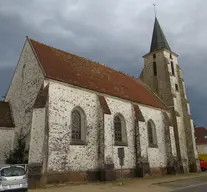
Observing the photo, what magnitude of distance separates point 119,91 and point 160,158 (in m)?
7.91

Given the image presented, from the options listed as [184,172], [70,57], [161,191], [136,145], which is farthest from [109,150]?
[184,172]

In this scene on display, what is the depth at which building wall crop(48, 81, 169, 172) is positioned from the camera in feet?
48.3

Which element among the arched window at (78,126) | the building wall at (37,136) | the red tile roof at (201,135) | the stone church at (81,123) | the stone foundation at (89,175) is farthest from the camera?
the red tile roof at (201,135)

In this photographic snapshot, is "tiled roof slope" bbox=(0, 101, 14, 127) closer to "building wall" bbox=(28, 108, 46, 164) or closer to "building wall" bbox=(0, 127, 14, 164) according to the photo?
"building wall" bbox=(0, 127, 14, 164)

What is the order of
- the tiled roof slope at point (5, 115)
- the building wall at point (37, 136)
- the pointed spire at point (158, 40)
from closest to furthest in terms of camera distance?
1. the building wall at point (37, 136)
2. the tiled roof slope at point (5, 115)
3. the pointed spire at point (158, 40)

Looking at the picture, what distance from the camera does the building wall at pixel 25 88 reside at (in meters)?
16.5

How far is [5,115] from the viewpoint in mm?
18406

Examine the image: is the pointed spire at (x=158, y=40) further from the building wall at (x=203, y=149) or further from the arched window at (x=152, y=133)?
the building wall at (x=203, y=149)

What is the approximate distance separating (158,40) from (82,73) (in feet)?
56.7

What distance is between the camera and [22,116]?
56.5 feet

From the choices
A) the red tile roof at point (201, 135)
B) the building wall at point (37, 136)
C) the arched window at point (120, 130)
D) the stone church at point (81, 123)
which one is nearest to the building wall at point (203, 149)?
the red tile roof at point (201, 135)

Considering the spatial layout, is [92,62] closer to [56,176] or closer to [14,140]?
[14,140]

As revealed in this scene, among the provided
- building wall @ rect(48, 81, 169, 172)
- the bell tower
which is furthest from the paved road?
the bell tower

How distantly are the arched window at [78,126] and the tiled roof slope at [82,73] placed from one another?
217cm
